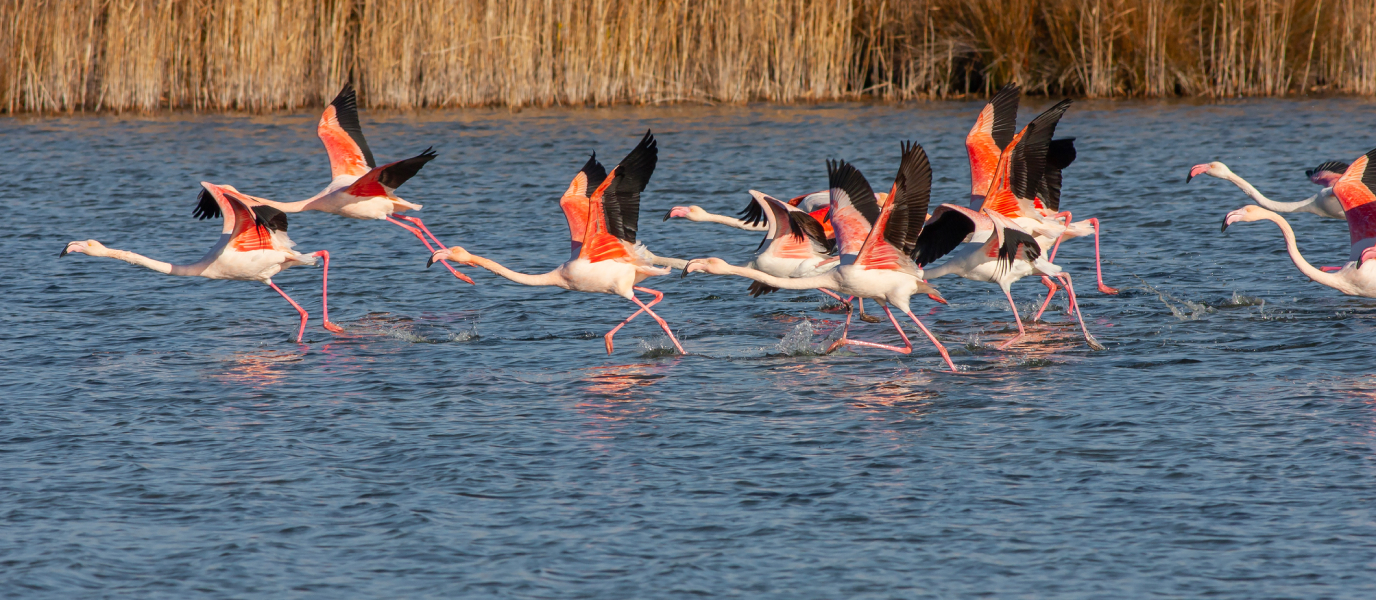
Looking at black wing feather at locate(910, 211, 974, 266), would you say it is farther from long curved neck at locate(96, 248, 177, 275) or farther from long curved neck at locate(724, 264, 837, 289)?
long curved neck at locate(96, 248, 177, 275)

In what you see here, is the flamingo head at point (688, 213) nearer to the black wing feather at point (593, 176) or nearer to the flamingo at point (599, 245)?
the flamingo at point (599, 245)

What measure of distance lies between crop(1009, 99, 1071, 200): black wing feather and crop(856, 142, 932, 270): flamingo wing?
1411mm

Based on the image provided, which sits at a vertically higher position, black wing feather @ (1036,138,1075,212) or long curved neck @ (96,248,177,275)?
black wing feather @ (1036,138,1075,212)

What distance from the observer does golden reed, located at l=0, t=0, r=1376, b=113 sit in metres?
20.2

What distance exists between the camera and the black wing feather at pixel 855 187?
9414mm

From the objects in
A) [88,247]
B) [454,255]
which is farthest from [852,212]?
[88,247]

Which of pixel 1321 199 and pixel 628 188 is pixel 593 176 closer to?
pixel 628 188

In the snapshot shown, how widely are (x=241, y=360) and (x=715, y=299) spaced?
13.6 feet

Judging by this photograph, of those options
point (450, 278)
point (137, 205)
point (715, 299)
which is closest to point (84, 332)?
point (450, 278)

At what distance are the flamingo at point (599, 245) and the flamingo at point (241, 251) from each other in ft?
5.65

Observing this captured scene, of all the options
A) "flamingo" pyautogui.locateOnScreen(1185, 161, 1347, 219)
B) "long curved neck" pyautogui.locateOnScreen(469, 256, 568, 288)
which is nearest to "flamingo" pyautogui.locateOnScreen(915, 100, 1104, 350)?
"flamingo" pyautogui.locateOnScreen(1185, 161, 1347, 219)

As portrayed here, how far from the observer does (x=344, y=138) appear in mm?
12531

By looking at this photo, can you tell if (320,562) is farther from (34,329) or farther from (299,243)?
(299,243)

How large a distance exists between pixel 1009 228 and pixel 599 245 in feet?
9.39
